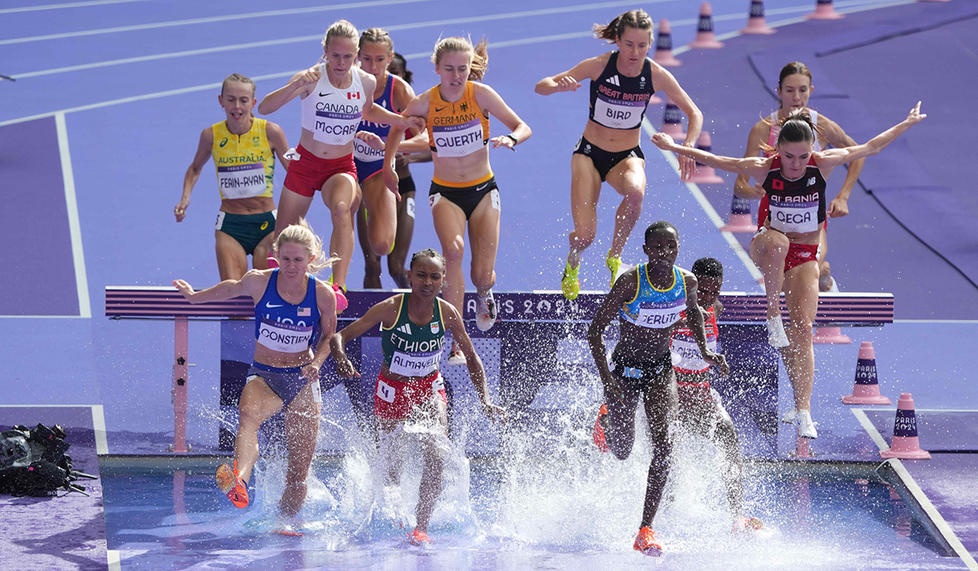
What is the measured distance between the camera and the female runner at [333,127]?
9875 mm

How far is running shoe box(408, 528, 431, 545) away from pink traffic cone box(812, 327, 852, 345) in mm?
4479

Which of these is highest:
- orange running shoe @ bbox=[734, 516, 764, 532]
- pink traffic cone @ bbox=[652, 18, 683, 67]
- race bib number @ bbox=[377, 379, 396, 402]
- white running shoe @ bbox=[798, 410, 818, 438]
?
pink traffic cone @ bbox=[652, 18, 683, 67]

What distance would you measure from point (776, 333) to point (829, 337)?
2.62 metres

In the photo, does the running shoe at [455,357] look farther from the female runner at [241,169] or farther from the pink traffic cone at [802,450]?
the pink traffic cone at [802,450]

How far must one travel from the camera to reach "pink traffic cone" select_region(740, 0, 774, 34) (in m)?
20.3

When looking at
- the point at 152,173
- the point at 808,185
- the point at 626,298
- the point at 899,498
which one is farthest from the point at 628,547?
the point at 152,173

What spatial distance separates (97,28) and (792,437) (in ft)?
43.5

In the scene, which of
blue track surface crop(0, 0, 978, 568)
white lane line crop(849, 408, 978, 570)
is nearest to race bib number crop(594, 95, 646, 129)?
blue track surface crop(0, 0, 978, 568)

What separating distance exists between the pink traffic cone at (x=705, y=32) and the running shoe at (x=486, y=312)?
10.4m

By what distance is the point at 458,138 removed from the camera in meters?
9.84

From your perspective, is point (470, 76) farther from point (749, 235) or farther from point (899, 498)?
point (749, 235)

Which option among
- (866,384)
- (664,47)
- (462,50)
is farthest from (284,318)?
(664,47)

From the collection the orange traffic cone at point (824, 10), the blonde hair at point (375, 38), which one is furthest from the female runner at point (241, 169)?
the orange traffic cone at point (824, 10)

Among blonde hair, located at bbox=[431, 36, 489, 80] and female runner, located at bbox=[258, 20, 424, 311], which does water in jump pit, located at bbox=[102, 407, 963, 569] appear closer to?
female runner, located at bbox=[258, 20, 424, 311]
